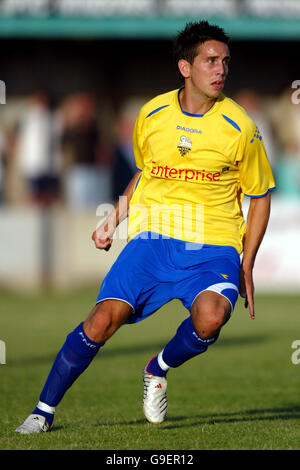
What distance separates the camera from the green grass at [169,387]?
5586 millimetres

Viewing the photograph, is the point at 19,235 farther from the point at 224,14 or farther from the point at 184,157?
the point at 184,157

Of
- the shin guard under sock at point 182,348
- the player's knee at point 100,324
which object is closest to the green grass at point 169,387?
the shin guard under sock at point 182,348

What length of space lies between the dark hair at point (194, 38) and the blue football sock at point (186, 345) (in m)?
1.66

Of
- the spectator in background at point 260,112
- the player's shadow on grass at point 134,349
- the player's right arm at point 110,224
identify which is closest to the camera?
the player's right arm at point 110,224

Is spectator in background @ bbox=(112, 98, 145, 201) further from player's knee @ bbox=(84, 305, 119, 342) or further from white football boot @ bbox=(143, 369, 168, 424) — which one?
player's knee @ bbox=(84, 305, 119, 342)

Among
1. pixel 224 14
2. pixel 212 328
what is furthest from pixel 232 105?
pixel 224 14

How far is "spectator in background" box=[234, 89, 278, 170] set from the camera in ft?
69.3

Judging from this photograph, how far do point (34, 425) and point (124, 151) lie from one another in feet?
51.6

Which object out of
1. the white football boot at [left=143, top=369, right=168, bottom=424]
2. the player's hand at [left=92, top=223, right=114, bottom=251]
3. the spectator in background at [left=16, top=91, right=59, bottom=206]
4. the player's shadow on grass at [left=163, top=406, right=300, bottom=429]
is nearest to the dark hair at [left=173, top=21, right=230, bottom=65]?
the player's hand at [left=92, top=223, right=114, bottom=251]

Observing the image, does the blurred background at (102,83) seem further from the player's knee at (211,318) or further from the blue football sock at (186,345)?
the player's knee at (211,318)

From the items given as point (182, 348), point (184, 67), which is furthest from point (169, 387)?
point (184, 67)

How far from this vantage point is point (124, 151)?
2119 cm

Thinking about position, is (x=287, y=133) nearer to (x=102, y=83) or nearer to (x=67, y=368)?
(x=102, y=83)

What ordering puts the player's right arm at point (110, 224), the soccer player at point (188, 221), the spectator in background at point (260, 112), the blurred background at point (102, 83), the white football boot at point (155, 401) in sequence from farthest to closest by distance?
the spectator in background at point (260, 112), the blurred background at point (102, 83), the white football boot at point (155, 401), the player's right arm at point (110, 224), the soccer player at point (188, 221)
